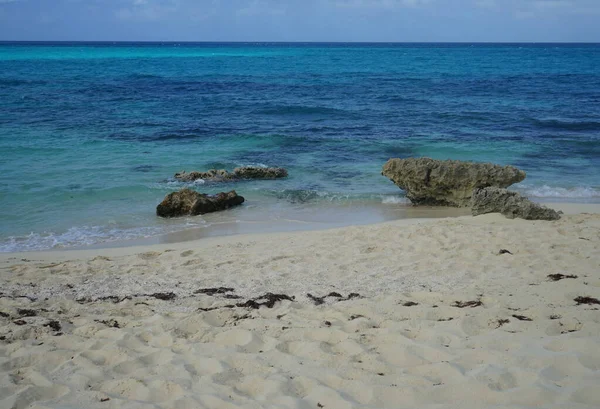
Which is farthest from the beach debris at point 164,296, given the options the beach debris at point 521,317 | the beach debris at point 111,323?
the beach debris at point 521,317

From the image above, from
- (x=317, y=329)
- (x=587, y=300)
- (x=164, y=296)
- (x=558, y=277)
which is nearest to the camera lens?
(x=317, y=329)

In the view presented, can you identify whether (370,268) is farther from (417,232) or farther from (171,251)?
(171,251)

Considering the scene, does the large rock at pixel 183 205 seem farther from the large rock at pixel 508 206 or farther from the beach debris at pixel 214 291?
the large rock at pixel 508 206

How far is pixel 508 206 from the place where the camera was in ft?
30.7

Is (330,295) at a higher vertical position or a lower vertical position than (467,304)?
lower

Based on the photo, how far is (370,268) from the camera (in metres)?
6.68

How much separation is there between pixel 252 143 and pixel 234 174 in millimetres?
4741

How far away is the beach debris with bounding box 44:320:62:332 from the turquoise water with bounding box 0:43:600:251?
14.1 feet

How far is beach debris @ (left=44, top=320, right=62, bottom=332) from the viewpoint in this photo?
4895 millimetres

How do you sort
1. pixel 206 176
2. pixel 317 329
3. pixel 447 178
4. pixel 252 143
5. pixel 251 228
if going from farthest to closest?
pixel 252 143 < pixel 206 176 < pixel 447 178 < pixel 251 228 < pixel 317 329

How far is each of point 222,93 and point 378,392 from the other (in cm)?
2962

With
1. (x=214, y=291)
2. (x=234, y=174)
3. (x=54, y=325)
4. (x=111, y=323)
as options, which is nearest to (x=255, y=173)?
(x=234, y=174)

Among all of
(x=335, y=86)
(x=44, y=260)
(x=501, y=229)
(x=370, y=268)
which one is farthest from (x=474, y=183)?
(x=335, y=86)

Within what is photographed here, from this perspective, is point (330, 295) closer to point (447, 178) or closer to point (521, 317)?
point (521, 317)
